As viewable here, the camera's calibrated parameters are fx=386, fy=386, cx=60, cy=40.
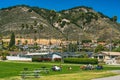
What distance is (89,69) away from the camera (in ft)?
247

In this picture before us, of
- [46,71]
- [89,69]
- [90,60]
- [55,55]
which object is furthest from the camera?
[55,55]

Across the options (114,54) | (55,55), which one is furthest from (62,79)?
(114,54)

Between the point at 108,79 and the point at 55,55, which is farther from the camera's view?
the point at 55,55

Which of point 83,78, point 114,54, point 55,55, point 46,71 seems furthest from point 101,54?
point 83,78

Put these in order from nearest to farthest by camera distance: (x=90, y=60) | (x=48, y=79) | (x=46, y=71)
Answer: (x=48, y=79)
(x=46, y=71)
(x=90, y=60)

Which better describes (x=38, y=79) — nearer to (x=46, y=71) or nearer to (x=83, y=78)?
(x=83, y=78)

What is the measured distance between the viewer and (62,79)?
4903cm

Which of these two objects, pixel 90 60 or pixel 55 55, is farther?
pixel 55 55

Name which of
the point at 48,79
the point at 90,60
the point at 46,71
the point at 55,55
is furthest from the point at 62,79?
the point at 55,55

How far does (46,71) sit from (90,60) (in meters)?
50.4

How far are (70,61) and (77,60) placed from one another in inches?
127

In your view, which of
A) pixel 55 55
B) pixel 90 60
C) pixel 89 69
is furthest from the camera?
pixel 55 55

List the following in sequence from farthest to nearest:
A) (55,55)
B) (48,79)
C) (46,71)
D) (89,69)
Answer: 1. (55,55)
2. (89,69)
3. (46,71)
4. (48,79)

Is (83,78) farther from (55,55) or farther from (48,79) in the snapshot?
(55,55)
